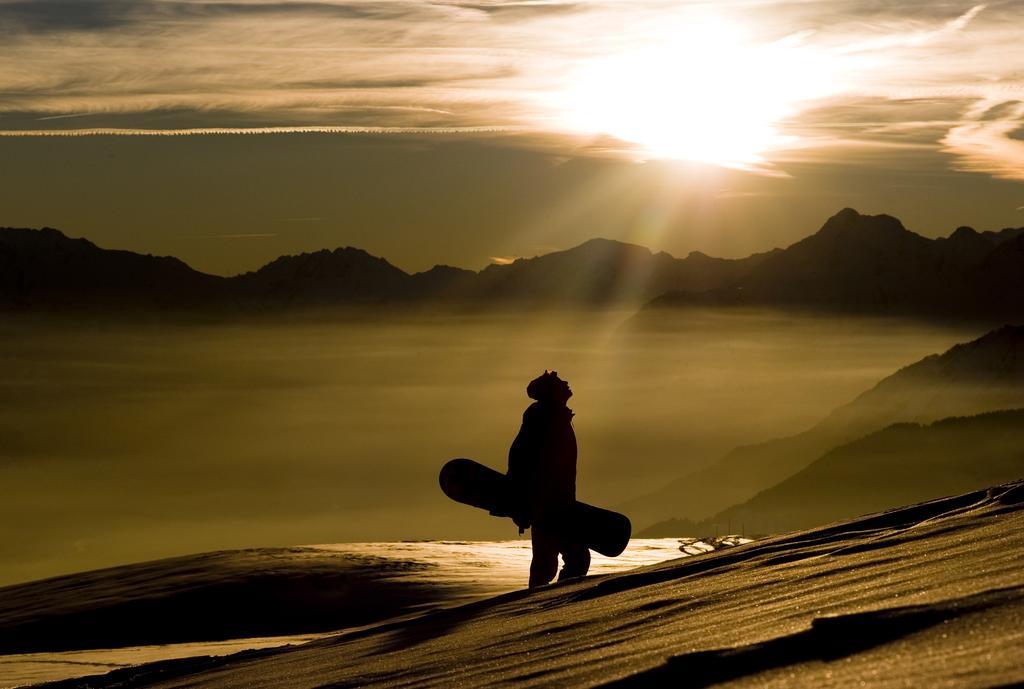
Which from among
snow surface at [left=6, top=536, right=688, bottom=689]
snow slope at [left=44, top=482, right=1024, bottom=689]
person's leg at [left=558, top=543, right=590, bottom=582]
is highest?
snow slope at [left=44, top=482, right=1024, bottom=689]

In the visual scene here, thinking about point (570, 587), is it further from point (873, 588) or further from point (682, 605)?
point (873, 588)

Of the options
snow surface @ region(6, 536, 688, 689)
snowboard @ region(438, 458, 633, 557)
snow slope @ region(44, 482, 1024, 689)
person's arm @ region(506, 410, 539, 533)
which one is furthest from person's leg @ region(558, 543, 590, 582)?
snow surface @ region(6, 536, 688, 689)

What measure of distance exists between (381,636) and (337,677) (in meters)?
2.29

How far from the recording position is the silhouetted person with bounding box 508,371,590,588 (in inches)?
463

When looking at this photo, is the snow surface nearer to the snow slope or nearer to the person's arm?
the person's arm

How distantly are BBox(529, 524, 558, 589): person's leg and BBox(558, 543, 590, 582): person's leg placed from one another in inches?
4.2

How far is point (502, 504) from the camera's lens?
1167 centimetres

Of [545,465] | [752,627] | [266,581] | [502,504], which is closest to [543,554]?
[502,504]

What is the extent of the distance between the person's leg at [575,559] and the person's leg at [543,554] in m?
0.11

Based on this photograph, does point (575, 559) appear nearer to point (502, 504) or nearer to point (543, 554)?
point (543, 554)

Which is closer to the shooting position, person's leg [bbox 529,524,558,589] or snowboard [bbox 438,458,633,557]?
snowboard [bbox 438,458,633,557]

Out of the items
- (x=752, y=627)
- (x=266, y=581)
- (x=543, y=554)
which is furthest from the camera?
(x=266, y=581)

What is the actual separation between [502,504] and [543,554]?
0.73 meters

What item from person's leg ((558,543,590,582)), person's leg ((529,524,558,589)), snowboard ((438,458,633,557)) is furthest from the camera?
person's leg ((558,543,590,582))
